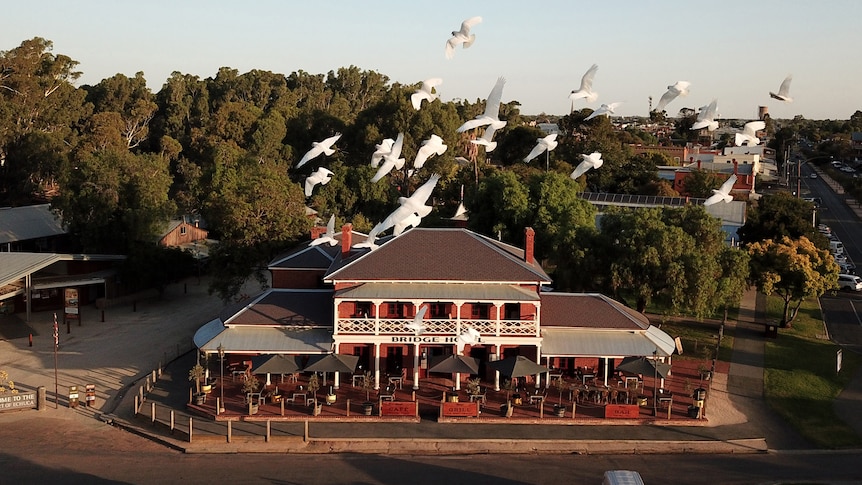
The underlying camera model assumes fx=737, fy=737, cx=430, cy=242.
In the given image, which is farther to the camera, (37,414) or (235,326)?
(235,326)

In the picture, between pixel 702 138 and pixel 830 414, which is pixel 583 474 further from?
pixel 702 138

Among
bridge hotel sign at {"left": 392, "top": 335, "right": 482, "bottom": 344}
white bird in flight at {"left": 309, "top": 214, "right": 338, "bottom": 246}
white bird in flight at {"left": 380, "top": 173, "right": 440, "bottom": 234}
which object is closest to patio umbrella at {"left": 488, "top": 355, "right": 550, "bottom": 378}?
bridge hotel sign at {"left": 392, "top": 335, "right": 482, "bottom": 344}

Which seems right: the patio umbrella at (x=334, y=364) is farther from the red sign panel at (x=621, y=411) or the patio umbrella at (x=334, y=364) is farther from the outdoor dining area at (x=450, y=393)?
the red sign panel at (x=621, y=411)

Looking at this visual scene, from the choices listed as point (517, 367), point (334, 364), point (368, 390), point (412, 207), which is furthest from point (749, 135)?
point (334, 364)

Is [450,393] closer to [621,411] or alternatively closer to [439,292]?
[439,292]

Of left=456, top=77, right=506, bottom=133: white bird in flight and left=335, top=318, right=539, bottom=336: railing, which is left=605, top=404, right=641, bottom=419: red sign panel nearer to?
left=335, top=318, right=539, bottom=336: railing

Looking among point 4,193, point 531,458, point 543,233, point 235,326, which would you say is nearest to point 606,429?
point 531,458
